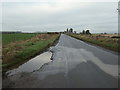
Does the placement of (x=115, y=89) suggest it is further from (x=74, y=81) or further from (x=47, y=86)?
(x=47, y=86)

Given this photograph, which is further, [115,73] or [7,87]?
[115,73]

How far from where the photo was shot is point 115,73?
26.3 feet

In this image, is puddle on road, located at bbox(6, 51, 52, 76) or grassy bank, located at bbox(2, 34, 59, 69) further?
grassy bank, located at bbox(2, 34, 59, 69)

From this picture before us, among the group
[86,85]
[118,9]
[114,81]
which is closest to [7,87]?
[86,85]

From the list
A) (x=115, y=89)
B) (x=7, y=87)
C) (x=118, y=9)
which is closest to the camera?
(x=115, y=89)

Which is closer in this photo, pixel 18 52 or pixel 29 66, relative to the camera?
pixel 29 66

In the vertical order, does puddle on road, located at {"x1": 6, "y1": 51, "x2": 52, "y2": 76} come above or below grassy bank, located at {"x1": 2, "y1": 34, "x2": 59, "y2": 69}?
below

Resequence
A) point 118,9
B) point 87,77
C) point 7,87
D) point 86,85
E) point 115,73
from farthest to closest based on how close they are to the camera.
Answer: point 118,9, point 115,73, point 87,77, point 7,87, point 86,85

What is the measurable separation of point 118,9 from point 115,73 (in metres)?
28.7

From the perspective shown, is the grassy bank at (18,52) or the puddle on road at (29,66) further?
the grassy bank at (18,52)

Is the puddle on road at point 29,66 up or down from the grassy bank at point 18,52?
down

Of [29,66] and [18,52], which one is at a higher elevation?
[18,52]

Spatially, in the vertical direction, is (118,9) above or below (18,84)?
above

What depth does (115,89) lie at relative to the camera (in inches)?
223
